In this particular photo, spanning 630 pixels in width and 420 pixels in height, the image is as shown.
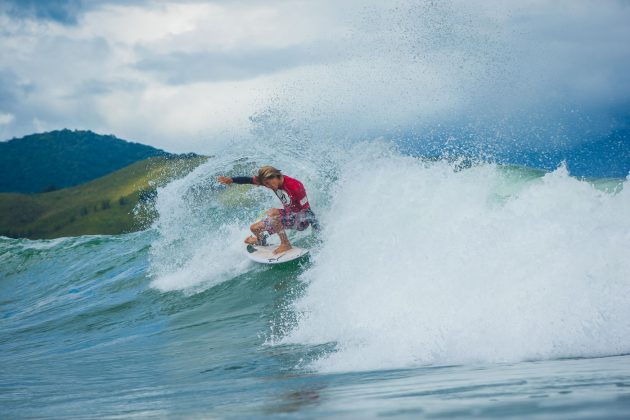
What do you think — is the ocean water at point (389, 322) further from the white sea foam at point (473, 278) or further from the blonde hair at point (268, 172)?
the blonde hair at point (268, 172)

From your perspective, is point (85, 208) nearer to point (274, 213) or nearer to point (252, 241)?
point (252, 241)

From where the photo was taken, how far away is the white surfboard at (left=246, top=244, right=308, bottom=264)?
11516 mm

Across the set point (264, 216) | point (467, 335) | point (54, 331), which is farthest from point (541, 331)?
point (54, 331)

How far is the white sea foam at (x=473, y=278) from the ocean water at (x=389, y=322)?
0.07 feet

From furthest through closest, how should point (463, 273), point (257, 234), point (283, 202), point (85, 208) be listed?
point (85, 208)
point (257, 234)
point (283, 202)
point (463, 273)

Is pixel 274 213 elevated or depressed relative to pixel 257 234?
elevated

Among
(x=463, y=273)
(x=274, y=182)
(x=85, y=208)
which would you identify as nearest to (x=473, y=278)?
(x=463, y=273)

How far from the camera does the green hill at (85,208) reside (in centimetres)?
11656

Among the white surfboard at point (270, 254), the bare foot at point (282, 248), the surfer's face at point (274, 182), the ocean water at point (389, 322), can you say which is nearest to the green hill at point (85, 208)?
the white surfboard at point (270, 254)

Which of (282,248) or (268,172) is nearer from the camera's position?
(268,172)

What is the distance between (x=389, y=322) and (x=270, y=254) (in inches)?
228

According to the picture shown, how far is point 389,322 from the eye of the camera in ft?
20.9

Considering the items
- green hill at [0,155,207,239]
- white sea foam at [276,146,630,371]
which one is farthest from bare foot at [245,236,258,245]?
green hill at [0,155,207,239]

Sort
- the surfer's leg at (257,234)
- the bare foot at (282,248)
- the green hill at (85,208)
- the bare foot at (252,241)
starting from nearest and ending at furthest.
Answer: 1. the bare foot at (282,248)
2. the surfer's leg at (257,234)
3. the bare foot at (252,241)
4. the green hill at (85,208)
